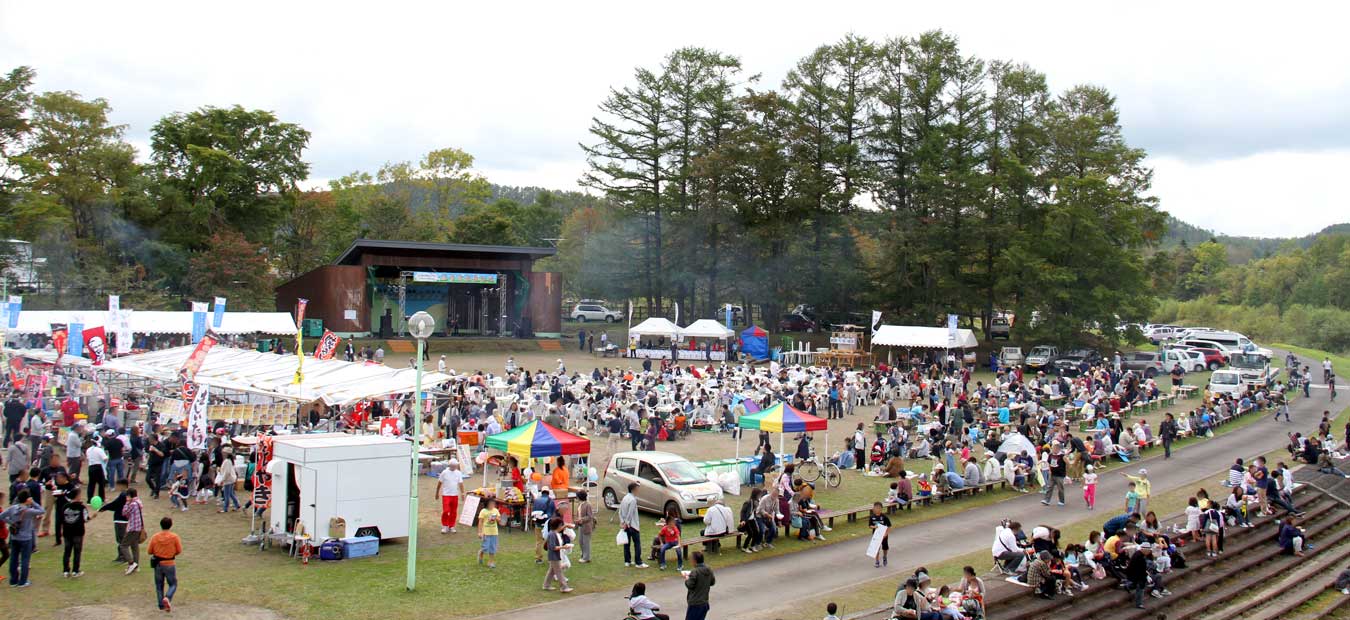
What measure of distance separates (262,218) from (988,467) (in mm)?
49761

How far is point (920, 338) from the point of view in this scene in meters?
43.2

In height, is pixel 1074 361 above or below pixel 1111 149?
below

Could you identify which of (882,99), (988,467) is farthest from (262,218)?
(988,467)

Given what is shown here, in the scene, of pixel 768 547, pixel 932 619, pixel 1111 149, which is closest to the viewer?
pixel 932 619

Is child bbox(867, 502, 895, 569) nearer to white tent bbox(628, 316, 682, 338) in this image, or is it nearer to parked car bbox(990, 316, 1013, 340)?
white tent bbox(628, 316, 682, 338)

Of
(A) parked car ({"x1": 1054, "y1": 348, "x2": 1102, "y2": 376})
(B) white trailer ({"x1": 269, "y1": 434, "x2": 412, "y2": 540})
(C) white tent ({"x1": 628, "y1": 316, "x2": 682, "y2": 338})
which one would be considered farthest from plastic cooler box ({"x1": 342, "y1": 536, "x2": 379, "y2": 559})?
(C) white tent ({"x1": 628, "y1": 316, "x2": 682, "y2": 338})

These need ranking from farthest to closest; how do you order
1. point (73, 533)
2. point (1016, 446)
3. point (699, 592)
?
point (1016, 446), point (73, 533), point (699, 592)

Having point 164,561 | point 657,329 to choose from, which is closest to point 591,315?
point 657,329

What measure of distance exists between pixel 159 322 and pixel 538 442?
3014 cm

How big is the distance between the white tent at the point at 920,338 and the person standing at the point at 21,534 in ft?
117

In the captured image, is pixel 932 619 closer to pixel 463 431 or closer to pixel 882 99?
pixel 463 431

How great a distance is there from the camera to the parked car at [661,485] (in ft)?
53.2

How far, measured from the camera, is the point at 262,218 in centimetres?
5744

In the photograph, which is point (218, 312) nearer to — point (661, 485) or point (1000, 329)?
point (661, 485)
